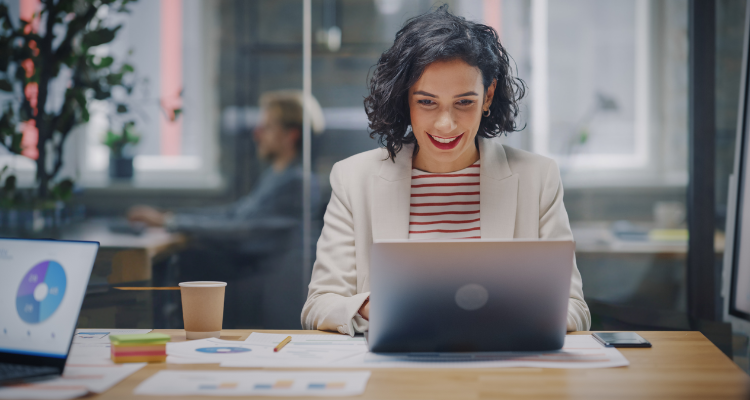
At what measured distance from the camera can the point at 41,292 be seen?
1023 millimetres

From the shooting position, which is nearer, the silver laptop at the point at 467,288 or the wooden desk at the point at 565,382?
the wooden desk at the point at 565,382

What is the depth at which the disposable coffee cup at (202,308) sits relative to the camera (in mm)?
1205

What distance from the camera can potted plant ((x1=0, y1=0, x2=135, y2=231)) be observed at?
2324mm

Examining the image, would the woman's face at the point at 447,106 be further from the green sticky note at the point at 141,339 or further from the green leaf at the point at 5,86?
the green leaf at the point at 5,86

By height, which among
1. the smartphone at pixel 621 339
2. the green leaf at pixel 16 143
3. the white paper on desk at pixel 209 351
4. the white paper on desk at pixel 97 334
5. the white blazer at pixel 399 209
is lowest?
A: the white paper on desk at pixel 97 334

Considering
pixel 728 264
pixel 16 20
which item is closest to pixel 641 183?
pixel 728 264

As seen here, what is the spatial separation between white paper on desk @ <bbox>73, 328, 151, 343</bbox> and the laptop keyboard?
196mm

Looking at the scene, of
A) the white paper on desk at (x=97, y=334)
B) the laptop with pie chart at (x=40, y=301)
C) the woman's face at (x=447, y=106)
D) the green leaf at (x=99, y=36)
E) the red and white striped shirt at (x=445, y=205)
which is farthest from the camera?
the green leaf at (x=99, y=36)

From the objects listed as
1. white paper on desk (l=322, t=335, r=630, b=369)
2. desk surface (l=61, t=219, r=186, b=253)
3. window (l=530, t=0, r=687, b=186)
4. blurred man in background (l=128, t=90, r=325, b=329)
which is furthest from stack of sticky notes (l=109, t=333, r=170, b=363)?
window (l=530, t=0, r=687, b=186)

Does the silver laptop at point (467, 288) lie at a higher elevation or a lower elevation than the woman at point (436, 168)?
lower

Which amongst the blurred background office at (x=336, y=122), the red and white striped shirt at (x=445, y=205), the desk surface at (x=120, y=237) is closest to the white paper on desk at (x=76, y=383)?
the red and white striped shirt at (x=445, y=205)

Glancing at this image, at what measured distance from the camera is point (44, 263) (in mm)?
1037

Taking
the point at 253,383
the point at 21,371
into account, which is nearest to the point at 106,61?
the point at 21,371

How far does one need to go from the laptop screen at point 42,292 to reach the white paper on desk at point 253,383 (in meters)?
0.18
